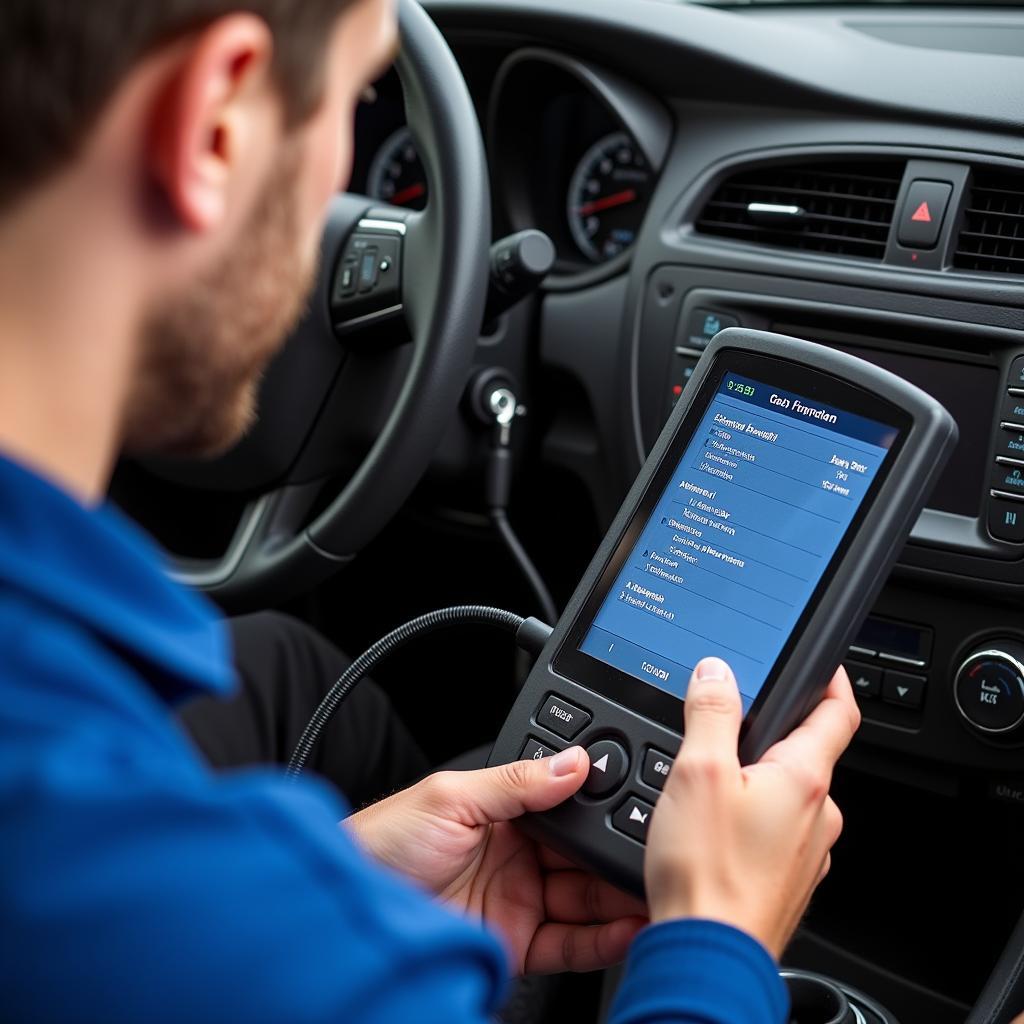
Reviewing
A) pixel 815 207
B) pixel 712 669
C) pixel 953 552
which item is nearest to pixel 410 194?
pixel 815 207

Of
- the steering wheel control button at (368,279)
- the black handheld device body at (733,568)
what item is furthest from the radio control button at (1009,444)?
the steering wheel control button at (368,279)

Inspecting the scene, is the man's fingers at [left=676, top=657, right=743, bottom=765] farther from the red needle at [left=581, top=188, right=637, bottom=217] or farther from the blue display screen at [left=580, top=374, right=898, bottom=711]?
the red needle at [left=581, top=188, right=637, bottom=217]

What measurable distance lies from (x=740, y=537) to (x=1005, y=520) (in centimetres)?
39

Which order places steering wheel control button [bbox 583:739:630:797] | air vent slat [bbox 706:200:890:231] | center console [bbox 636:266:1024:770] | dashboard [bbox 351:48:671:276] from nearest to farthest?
steering wheel control button [bbox 583:739:630:797], center console [bbox 636:266:1024:770], air vent slat [bbox 706:200:890:231], dashboard [bbox 351:48:671:276]

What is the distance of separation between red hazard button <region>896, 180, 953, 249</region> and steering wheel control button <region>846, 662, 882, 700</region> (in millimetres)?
421

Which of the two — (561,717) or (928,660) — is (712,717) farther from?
(928,660)

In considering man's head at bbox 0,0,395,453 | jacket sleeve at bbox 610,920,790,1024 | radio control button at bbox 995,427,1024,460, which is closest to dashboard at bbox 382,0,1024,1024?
radio control button at bbox 995,427,1024,460

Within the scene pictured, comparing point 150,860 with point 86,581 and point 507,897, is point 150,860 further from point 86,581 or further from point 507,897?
point 507,897

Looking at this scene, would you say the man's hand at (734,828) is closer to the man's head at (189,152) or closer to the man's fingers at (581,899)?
the man's fingers at (581,899)

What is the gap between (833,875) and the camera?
1.55 meters

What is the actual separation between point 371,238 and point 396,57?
19 cm

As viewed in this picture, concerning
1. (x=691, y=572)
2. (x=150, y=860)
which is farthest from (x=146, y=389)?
(x=691, y=572)

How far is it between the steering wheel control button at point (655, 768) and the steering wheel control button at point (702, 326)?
2.01 ft

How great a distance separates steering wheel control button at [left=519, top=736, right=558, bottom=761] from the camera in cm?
102
